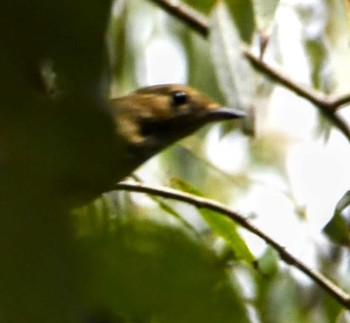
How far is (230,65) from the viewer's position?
107cm

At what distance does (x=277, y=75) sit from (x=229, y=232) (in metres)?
0.32

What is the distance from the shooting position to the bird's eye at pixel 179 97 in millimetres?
1546

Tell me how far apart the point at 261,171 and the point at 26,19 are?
229cm

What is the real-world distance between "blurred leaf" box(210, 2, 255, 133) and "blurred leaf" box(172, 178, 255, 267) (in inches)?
9.2

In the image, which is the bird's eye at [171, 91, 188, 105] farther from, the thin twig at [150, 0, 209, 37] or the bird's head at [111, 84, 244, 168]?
the thin twig at [150, 0, 209, 37]

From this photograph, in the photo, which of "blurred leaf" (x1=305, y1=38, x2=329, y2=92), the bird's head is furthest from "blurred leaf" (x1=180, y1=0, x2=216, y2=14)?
"blurred leaf" (x1=305, y1=38, x2=329, y2=92)

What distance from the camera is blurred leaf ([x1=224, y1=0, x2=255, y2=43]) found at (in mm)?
1488

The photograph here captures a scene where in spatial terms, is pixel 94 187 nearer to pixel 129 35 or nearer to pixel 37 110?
pixel 37 110

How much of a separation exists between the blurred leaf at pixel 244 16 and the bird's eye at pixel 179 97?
0.13m

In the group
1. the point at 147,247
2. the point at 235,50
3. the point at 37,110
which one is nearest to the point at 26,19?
the point at 37,110

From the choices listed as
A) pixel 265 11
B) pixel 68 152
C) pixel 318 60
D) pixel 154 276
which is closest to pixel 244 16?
pixel 265 11

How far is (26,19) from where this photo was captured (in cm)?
49

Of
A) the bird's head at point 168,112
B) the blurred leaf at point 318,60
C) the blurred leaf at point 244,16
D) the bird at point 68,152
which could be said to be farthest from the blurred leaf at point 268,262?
the bird at point 68,152

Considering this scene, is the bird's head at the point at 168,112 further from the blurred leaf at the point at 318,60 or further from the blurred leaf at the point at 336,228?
the blurred leaf at the point at 318,60
